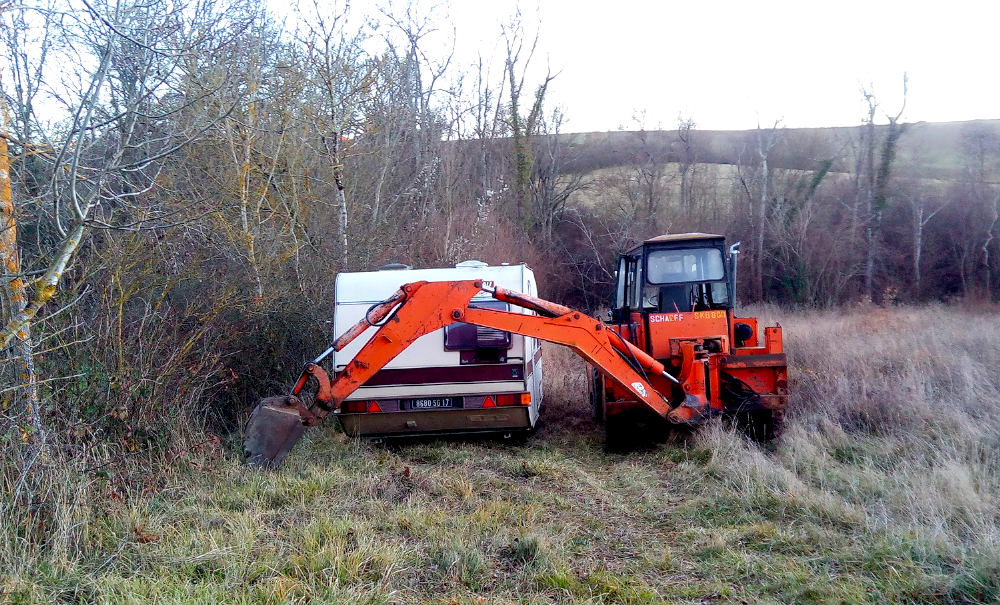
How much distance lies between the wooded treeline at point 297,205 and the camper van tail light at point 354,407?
4.74ft

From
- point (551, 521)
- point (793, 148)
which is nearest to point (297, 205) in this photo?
point (551, 521)

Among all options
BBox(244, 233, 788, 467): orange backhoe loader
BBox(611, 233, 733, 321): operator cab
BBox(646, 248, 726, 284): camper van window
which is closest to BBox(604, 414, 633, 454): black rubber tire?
BBox(244, 233, 788, 467): orange backhoe loader

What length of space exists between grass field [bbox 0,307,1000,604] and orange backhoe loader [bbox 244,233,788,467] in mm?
447

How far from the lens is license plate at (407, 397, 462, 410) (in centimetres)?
912

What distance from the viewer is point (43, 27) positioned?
17.5 feet

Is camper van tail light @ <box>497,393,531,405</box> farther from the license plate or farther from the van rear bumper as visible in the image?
the license plate

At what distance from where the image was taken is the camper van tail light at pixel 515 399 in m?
9.04

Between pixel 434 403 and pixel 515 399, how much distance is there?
1006mm

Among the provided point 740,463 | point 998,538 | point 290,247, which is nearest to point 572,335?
point 740,463

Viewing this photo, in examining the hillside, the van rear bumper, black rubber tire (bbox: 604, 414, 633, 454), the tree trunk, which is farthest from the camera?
the hillside

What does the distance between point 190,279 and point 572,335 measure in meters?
5.01

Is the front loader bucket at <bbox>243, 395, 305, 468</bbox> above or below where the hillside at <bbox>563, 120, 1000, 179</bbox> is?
below

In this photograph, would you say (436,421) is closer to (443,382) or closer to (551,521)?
(443,382)

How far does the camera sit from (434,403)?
913 cm
